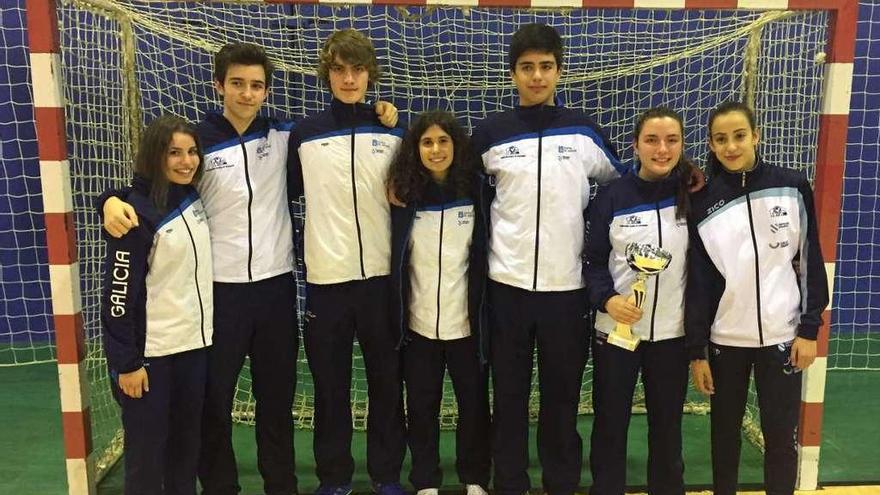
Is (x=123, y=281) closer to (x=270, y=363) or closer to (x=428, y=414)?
(x=270, y=363)

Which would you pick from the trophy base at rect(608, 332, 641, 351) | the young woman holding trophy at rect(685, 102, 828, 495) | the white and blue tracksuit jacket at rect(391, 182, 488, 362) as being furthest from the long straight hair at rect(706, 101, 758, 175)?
the white and blue tracksuit jacket at rect(391, 182, 488, 362)

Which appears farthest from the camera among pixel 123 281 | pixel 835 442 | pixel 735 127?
pixel 835 442

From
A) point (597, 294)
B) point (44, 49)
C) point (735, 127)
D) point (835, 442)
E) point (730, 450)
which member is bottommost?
point (835, 442)

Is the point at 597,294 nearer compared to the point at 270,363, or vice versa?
the point at 597,294

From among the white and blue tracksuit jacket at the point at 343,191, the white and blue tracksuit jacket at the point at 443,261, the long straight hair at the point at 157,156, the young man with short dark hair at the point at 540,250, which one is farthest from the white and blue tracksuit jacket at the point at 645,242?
the long straight hair at the point at 157,156

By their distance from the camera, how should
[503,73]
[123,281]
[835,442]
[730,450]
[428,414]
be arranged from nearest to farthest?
[123,281], [730,450], [428,414], [835,442], [503,73]

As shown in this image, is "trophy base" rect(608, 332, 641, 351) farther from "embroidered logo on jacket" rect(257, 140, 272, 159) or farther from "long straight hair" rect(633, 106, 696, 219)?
"embroidered logo on jacket" rect(257, 140, 272, 159)

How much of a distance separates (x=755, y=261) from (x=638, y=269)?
1.28 ft

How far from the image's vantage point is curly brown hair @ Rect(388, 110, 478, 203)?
2270 millimetres

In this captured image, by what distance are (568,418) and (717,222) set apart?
0.85 m

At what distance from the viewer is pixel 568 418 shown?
7.80 feet

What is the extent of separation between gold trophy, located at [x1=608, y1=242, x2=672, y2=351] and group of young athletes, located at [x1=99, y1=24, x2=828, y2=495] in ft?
0.14

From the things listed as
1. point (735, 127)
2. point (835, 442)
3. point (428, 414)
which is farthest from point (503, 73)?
point (835, 442)

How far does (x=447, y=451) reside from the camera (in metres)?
3.07
